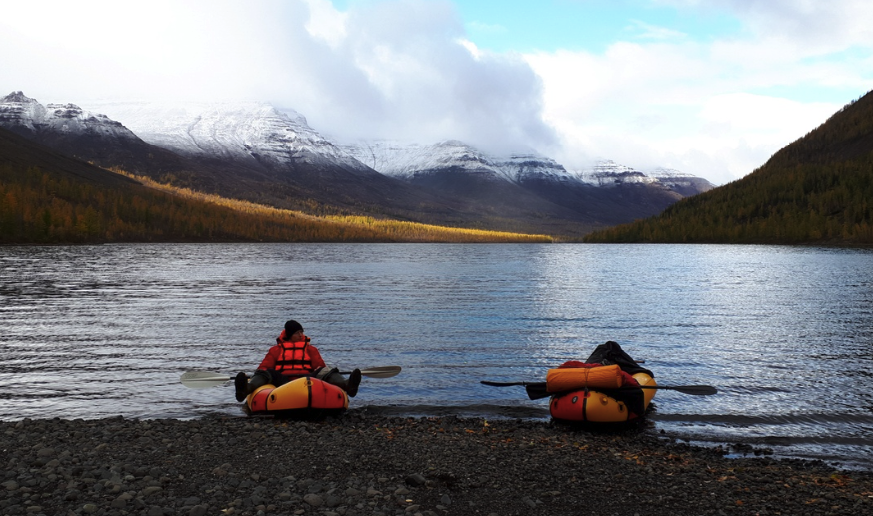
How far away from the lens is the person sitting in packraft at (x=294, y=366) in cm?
2055

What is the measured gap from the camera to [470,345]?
109 ft

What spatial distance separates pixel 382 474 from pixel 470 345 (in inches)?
790

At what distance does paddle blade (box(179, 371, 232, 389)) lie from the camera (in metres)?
21.7

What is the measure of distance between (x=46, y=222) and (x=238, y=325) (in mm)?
172929

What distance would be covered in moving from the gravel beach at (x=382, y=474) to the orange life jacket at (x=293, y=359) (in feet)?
10.8

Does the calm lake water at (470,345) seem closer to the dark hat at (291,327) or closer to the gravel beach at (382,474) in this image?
the gravel beach at (382,474)

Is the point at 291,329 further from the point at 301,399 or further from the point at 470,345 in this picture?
the point at 470,345

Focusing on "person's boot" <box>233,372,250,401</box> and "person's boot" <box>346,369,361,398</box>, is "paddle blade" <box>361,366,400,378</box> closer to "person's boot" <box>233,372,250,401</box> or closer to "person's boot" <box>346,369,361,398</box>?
"person's boot" <box>346,369,361,398</box>

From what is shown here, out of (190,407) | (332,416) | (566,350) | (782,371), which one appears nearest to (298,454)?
(332,416)

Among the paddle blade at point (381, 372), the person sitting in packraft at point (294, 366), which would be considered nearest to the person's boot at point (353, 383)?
the person sitting in packraft at point (294, 366)

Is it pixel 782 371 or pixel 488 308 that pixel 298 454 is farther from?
pixel 488 308

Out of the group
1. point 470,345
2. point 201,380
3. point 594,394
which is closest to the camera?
point 594,394

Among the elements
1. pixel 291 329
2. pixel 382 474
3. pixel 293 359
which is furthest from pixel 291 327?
pixel 382 474

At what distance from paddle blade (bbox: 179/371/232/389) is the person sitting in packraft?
1.45 m
